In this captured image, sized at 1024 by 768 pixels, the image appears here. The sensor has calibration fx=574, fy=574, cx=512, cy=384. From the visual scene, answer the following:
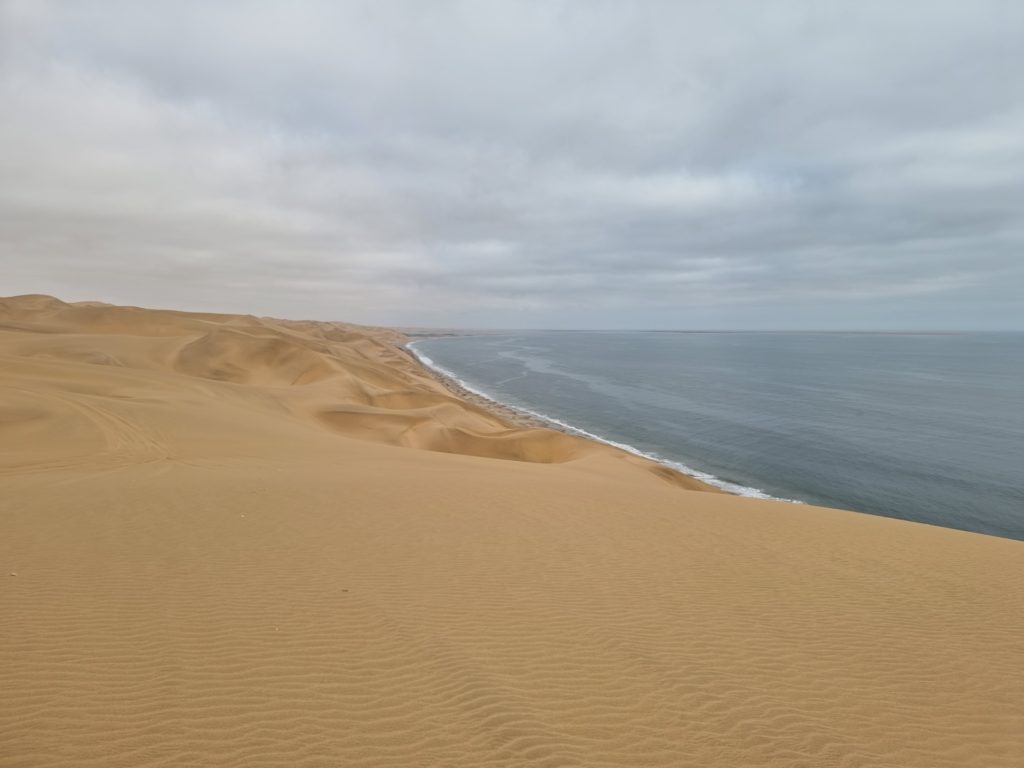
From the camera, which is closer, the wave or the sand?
the sand

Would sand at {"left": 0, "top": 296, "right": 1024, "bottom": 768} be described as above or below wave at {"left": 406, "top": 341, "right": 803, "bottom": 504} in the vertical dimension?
above

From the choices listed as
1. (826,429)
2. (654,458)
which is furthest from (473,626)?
(826,429)

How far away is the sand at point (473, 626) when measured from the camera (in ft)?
12.2

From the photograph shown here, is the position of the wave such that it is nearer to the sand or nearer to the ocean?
the ocean

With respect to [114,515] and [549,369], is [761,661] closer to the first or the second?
[114,515]

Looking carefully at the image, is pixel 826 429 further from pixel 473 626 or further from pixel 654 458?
pixel 473 626

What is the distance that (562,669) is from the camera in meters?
4.65

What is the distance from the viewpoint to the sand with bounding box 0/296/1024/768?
3.73 metres

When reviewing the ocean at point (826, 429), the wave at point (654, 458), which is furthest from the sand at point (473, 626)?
the ocean at point (826, 429)

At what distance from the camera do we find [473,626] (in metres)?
5.36

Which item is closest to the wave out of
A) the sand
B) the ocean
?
the ocean

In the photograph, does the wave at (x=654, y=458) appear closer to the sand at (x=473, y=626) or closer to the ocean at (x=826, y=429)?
the ocean at (x=826, y=429)

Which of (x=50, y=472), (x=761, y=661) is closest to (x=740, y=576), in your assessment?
(x=761, y=661)

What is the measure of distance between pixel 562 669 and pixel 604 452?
20614 millimetres
